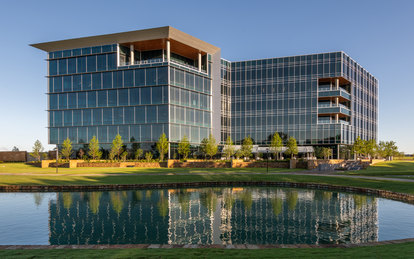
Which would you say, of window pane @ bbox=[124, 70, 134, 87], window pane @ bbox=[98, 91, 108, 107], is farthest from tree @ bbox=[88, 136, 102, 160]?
window pane @ bbox=[124, 70, 134, 87]

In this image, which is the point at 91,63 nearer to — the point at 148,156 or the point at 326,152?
the point at 148,156

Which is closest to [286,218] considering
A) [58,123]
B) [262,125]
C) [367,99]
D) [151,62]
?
[151,62]

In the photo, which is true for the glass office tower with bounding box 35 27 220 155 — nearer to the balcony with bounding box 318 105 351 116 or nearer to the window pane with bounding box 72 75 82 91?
the window pane with bounding box 72 75 82 91

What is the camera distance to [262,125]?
7406cm

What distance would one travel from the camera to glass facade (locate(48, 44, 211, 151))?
2438 inches

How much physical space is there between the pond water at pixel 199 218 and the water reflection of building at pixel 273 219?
4 centimetres

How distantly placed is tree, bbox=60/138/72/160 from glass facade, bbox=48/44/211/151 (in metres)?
2.76

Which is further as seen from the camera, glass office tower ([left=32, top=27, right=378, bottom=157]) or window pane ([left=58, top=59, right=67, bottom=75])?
window pane ([left=58, top=59, right=67, bottom=75])

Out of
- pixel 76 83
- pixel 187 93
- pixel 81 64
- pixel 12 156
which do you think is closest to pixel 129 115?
pixel 187 93

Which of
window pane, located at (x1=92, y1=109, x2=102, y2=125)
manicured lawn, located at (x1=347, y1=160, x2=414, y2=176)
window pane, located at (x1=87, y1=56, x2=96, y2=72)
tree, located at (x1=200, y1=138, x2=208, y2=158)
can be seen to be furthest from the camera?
window pane, located at (x1=92, y1=109, x2=102, y2=125)

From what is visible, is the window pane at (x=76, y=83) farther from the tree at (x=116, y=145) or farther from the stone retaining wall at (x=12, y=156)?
the stone retaining wall at (x=12, y=156)

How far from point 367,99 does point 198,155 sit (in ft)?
189

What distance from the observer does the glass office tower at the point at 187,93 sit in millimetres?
62231

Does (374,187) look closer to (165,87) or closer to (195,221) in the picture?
(195,221)
